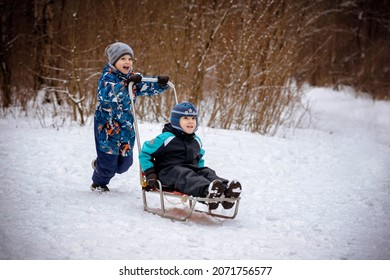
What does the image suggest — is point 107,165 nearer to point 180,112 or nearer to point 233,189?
point 180,112

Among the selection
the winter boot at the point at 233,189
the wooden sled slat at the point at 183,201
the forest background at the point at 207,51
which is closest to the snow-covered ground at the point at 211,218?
the wooden sled slat at the point at 183,201

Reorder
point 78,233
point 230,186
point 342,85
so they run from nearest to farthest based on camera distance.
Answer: point 78,233
point 230,186
point 342,85

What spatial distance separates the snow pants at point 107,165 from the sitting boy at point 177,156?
592 millimetres

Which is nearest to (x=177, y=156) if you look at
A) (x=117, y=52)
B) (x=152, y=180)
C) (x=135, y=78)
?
(x=152, y=180)

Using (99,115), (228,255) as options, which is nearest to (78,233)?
(228,255)

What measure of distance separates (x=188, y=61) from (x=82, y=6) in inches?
119

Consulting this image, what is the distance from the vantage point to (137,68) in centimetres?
973

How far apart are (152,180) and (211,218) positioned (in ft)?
2.43

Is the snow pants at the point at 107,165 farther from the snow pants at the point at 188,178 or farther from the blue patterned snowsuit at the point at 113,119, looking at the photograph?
the snow pants at the point at 188,178

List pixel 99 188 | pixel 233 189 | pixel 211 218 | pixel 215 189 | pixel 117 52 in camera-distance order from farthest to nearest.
Result: 1. pixel 99 188
2. pixel 117 52
3. pixel 211 218
4. pixel 233 189
5. pixel 215 189

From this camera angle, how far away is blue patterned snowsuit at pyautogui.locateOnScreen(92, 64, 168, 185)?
459cm

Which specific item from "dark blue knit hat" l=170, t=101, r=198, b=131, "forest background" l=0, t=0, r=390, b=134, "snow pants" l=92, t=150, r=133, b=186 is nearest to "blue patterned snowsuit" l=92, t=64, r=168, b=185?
"snow pants" l=92, t=150, r=133, b=186

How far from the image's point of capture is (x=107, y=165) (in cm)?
472
